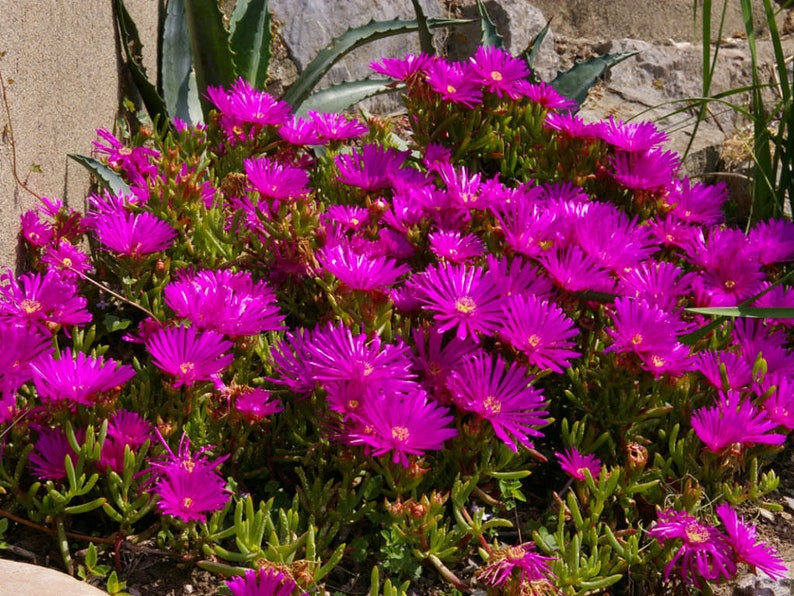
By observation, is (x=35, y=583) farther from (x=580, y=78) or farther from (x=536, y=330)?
(x=580, y=78)

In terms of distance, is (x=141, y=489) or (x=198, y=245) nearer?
(x=141, y=489)

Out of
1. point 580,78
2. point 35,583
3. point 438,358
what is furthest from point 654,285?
point 580,78

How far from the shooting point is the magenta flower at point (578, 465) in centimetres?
Answer: 148

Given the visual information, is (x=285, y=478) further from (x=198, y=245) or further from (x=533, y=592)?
(x=198, y=245)

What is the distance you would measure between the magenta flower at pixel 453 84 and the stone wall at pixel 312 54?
81cm

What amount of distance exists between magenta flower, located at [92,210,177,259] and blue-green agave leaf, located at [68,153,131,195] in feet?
1.04

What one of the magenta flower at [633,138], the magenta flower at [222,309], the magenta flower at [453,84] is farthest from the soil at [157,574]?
the magenta flower at [453,84]

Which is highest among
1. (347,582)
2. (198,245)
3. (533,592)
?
(198,245)

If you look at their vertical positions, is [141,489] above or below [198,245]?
below

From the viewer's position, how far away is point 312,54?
328 cm

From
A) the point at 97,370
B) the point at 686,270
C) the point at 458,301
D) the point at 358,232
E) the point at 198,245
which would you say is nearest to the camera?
the point at 97,370

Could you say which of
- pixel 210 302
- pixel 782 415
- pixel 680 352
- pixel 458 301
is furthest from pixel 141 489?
pixel 782 415

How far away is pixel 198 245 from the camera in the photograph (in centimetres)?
198

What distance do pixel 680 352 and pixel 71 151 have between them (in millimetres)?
1425
